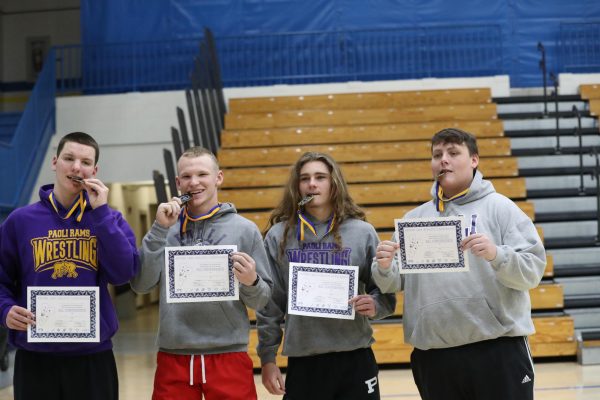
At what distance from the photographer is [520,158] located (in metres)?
9.05

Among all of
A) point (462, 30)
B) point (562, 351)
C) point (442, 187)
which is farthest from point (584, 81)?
point (442, 187)

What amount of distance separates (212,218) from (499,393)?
125 cm

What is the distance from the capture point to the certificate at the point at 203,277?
2768 mm

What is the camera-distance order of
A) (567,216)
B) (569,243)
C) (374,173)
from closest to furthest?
(569,243), (567,216), (374,173)

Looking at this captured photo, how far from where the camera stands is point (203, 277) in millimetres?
2779

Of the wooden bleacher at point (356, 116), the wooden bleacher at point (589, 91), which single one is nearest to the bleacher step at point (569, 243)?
the wooden bleacher at point (356, 116)

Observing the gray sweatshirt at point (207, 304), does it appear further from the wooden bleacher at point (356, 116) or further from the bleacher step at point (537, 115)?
the bleacher step at point (537, 115)

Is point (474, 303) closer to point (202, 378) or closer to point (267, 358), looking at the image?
point (267, 358)

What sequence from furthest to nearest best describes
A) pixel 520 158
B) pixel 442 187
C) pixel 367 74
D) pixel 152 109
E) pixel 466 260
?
pixel 367 74
pixel 152 109
pixel 520 158
pixel 442 187
pixel 466 260

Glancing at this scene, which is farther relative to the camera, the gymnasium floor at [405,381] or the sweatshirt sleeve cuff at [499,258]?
the gymnasium floor at [405,381]

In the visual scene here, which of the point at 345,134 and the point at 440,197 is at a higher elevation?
the point at 345,134

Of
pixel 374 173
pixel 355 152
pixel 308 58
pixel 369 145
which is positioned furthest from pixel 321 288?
pixel 308 58

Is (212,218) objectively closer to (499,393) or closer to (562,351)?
A: (499,393)

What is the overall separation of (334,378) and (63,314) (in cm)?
102
